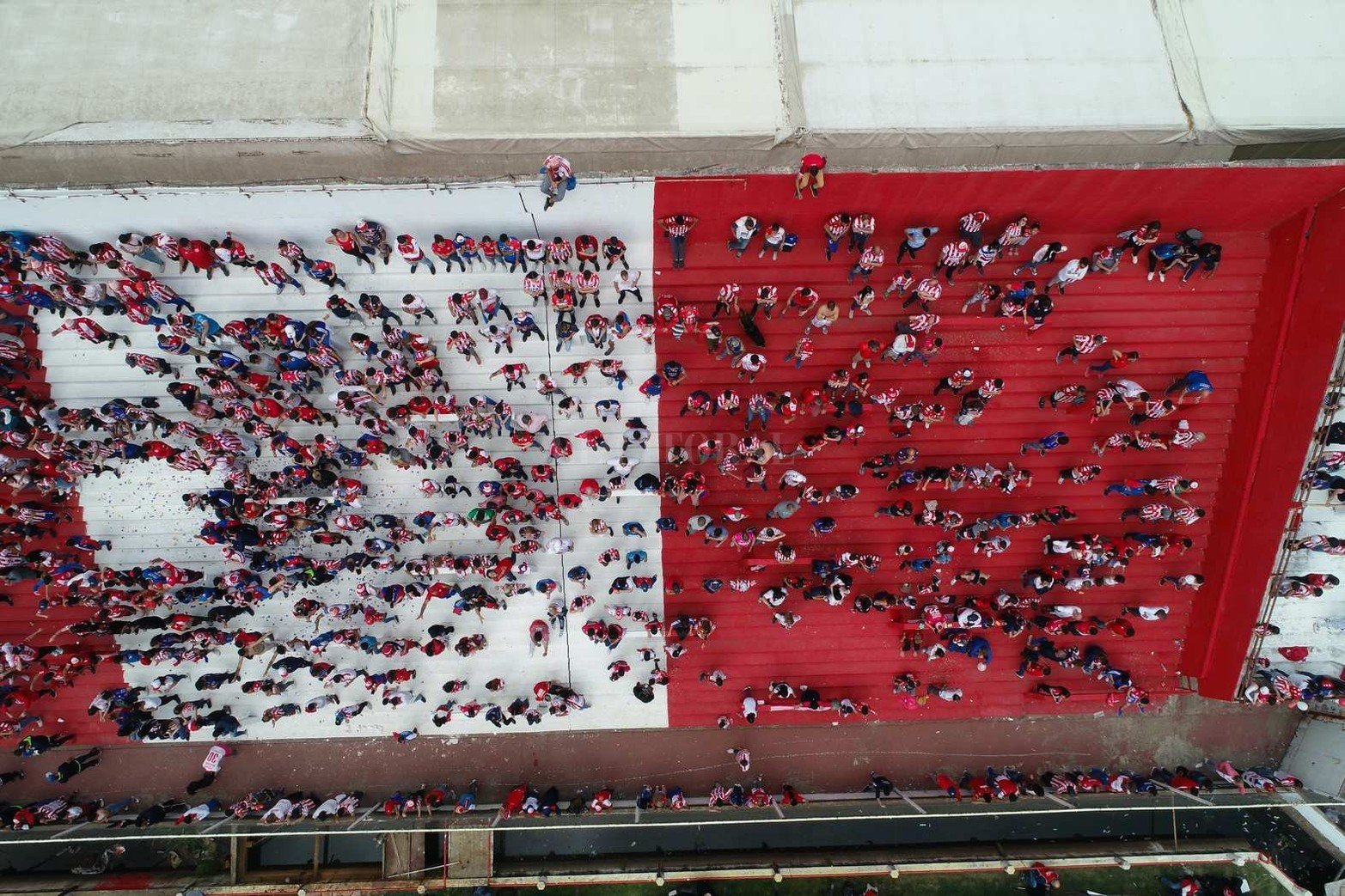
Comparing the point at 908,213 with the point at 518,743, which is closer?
the point at 908,213

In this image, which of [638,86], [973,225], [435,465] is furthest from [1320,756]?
[435,465]

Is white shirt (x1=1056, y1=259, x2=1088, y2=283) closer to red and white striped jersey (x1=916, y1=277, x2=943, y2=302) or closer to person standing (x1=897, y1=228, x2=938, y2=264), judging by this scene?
red and white striped jersey (x1=916, y1=277, x2=943, y2=302)

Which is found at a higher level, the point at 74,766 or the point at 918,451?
the point at 918,451

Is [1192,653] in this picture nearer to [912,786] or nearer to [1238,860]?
[1238,860]

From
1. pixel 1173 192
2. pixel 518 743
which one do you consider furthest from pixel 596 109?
pixel 518 743

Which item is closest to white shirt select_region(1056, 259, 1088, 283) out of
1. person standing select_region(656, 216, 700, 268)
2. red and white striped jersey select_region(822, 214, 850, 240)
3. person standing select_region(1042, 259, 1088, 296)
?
person standing select_region(1042, 259, 1088, 296)

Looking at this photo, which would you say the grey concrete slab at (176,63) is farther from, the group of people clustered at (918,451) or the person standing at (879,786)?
the person standing at (879,786)

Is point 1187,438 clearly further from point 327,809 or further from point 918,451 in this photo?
point 327,809

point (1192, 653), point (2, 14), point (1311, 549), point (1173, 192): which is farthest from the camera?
point (1192, 653)
